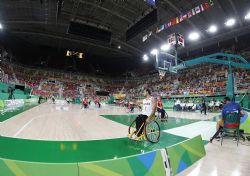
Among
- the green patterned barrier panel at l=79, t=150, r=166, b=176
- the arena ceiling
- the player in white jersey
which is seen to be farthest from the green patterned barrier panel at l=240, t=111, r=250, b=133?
the arena ceiling

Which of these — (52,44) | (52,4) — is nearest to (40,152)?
(52,4)

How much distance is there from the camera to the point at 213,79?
2673 centimetres

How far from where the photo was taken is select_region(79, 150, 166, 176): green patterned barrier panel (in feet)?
6.87

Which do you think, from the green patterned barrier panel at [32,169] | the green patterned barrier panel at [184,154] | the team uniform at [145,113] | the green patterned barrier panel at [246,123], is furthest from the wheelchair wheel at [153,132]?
the green patterned barrier panel at [32,169]

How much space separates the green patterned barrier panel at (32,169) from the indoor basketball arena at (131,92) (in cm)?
1

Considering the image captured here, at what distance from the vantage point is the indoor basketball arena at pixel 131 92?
3.69 metres

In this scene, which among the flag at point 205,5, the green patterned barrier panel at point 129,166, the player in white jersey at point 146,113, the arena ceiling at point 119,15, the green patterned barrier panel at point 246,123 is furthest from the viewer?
the arena ceiling at point 119,15

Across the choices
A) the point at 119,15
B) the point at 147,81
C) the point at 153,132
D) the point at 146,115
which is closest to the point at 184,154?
the point at 146,115

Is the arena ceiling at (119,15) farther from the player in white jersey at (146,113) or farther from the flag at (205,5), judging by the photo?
the player in white jersey at (146,113)

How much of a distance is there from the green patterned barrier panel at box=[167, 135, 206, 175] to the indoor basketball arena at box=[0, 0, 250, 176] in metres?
0.02

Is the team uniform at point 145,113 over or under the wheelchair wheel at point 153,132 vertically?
over

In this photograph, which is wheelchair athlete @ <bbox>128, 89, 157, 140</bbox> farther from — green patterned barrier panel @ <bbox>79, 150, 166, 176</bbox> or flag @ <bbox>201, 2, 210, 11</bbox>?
flag @ <bbox>201, 2, 210, 11</bbox>

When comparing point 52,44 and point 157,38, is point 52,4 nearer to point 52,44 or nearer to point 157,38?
point 157,38

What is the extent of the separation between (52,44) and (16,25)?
1103 centimetres
